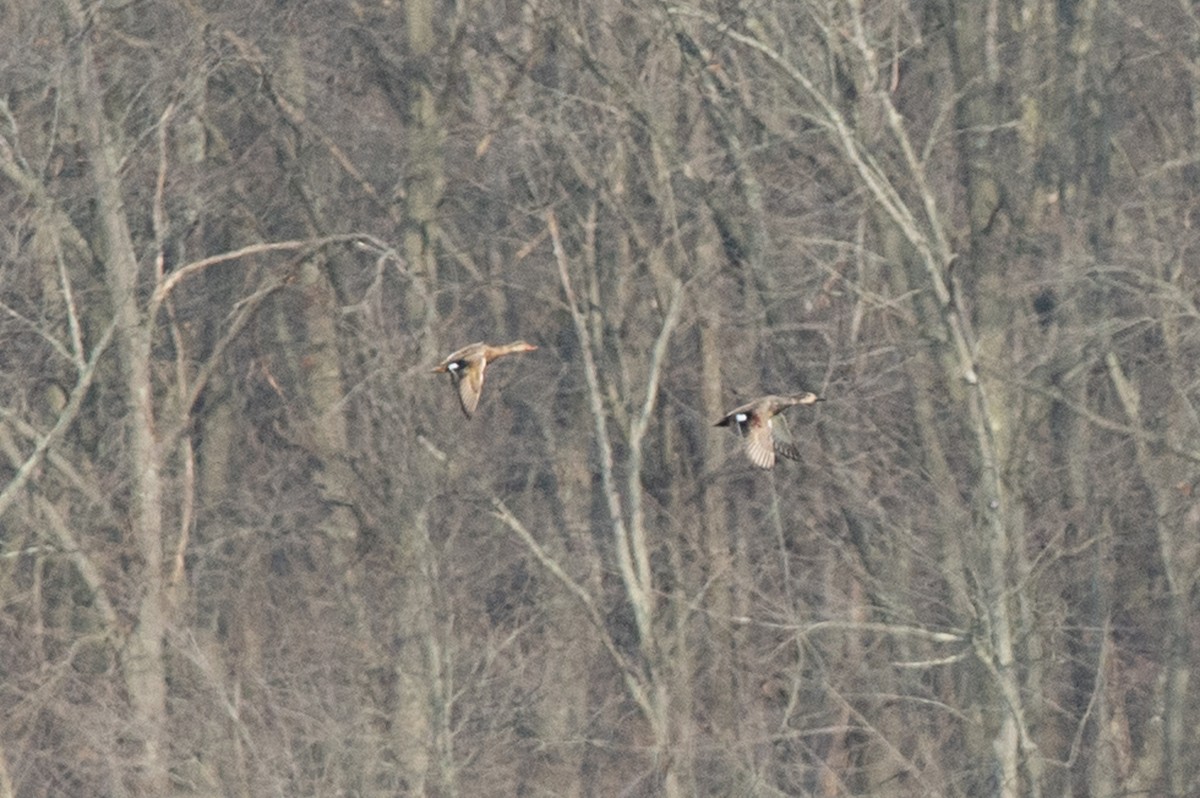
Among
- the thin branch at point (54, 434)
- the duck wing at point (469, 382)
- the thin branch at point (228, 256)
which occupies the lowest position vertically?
the thin branch at point (54, 434)

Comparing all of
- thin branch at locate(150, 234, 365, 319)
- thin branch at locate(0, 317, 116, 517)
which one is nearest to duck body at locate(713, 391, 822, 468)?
thin branch at locate(150, 234, 365, 319)

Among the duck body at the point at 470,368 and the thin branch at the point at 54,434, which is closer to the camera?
the duck body at the point at 470,368

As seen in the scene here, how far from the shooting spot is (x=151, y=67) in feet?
60.7

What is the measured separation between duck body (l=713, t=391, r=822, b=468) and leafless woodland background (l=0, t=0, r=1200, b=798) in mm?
3069

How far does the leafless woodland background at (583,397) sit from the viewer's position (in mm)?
17234

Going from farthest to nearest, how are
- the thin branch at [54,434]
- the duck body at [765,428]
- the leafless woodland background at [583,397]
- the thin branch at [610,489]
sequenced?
the thin branch at [610,489], the thin branch at [54,434], the leafless woodland background at [583,397], the duck body at [765,428]

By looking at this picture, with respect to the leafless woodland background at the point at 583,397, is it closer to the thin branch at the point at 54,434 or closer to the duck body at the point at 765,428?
the thin branch at the point at 54,434

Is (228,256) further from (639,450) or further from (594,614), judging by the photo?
(594,614)

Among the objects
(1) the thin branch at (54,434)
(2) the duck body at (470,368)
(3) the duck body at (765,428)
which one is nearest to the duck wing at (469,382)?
(2) the duck body at (470,368)

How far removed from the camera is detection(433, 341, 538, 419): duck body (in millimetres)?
12930

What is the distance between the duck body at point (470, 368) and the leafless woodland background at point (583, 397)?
324 centimetres

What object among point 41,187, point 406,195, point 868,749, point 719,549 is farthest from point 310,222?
point 868,749

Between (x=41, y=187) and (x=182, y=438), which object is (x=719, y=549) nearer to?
(x=182, y=438)

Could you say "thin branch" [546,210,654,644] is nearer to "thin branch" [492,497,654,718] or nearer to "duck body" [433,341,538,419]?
"thin branch" [492,497,654,718]
